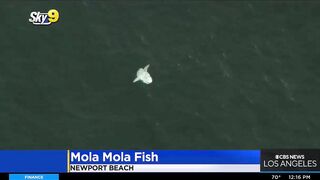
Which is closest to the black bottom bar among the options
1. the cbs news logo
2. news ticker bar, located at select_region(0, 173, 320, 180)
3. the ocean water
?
news ticker bar, located at select_region(0, 173, 320, 180)

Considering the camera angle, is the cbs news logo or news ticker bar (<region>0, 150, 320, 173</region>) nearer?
news ticker bar (<region>0, 150, 320, 173</region>)

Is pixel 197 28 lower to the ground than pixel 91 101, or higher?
higher

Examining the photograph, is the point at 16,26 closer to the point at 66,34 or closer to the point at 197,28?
the point at 66,34

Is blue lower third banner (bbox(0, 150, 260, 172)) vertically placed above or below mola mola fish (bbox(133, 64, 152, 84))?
below

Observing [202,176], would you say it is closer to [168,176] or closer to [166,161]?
[168,176]

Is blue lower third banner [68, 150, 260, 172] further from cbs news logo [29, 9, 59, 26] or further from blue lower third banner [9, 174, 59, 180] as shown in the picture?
cbs news logo [29, 9, 59, 26]

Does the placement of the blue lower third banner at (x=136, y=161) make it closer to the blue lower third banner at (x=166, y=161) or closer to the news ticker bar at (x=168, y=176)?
the blue lower third banner at (x=166, y=161)

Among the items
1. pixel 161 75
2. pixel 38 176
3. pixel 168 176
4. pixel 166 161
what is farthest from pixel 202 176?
pixel 38 176

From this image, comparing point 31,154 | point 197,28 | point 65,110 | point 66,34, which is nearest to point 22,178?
point 31,154
